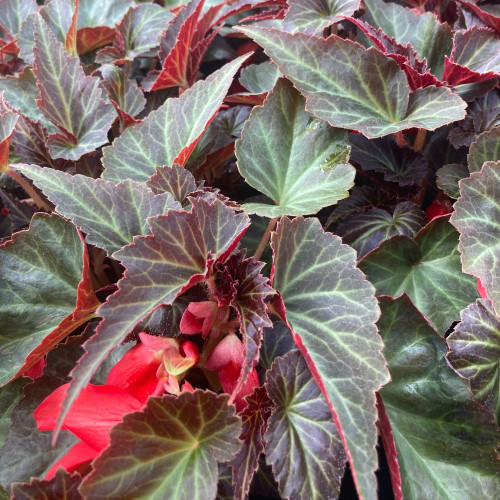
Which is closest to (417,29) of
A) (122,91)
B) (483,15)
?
(483,15)

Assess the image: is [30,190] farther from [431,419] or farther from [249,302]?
[431,419]

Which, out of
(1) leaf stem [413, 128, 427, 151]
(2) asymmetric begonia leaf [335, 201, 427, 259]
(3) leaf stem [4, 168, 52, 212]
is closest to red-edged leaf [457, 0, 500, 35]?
(1) leaf stem [413, 128, 427, 151]

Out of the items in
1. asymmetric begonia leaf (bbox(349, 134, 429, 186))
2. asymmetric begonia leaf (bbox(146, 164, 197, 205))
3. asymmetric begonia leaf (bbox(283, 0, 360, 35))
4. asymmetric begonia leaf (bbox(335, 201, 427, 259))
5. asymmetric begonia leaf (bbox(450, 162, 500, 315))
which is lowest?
asymmetric begonia leaf (bbox(335, 201, 427, 259))

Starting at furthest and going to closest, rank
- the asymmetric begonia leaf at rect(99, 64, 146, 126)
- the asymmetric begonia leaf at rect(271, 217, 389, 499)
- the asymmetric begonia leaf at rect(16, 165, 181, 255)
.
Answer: the asymmetric begonia leaf at rect(99, 64, 146, 126) → the asymmetric begonia leaf at rect(16, 165, 181, 255) → the asymmetric begonia leaf at rect(271, 217, 389, 499)

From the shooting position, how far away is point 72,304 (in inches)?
22.9

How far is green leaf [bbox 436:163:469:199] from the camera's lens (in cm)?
62

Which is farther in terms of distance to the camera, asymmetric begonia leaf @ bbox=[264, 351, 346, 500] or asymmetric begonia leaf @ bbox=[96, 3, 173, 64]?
asymmetric begonia leaf @ bbox=[96, 3, 173, 64]

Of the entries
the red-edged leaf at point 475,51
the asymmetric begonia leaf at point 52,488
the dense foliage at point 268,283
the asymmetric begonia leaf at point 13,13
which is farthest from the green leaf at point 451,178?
the asymmetric begonia leaf at point 13,13

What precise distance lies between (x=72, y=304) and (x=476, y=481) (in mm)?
422

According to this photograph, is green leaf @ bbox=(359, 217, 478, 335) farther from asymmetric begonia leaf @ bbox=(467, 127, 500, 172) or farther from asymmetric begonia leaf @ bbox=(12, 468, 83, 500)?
asymmetric begonia leaf @ bbox=(12, 468, 83, 500)

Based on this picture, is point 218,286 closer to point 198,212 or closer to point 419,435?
point 198,212

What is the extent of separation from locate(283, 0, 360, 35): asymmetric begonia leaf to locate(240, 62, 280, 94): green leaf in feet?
0.29

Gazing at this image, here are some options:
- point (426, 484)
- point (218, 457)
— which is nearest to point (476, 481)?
point (426, 484)

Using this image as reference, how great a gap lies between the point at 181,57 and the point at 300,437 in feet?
1.67
